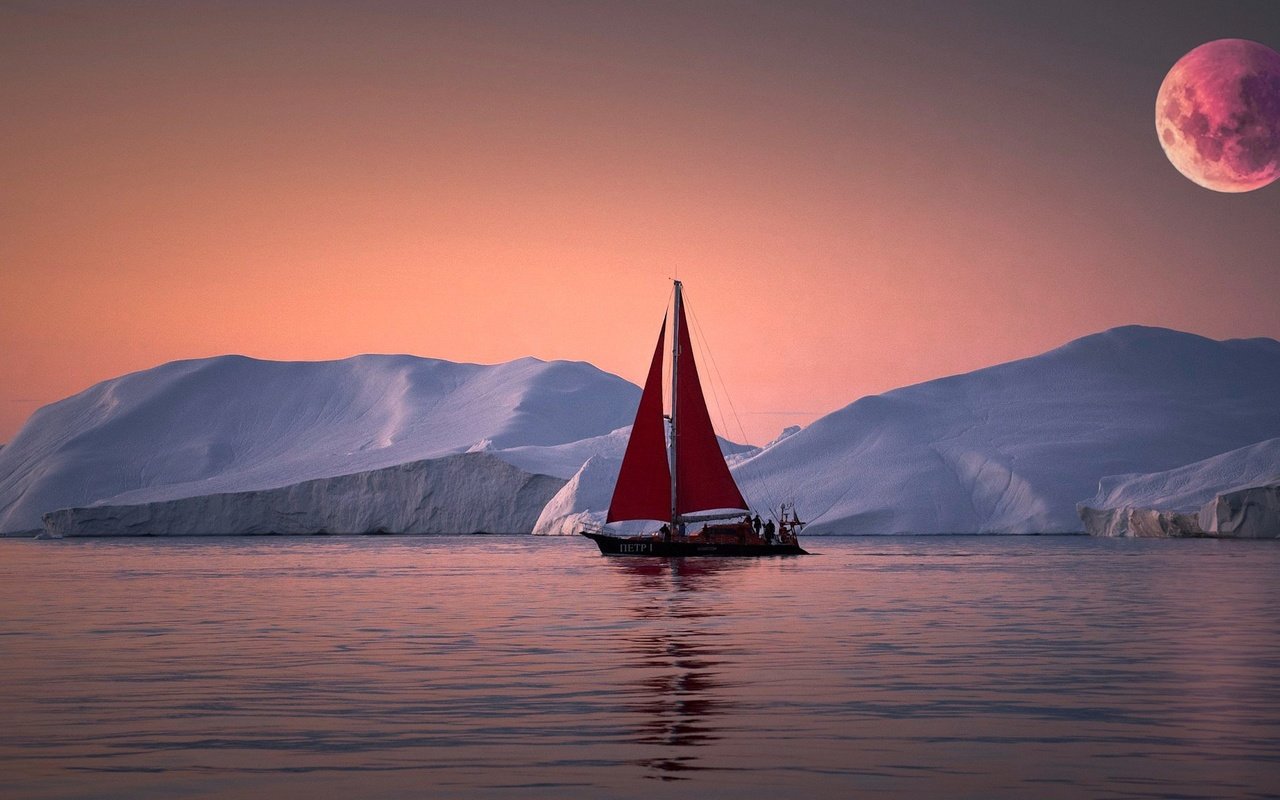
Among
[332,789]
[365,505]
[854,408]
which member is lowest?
[332,789]

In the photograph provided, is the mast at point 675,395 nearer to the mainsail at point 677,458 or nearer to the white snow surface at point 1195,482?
the mainsail at point 677,458

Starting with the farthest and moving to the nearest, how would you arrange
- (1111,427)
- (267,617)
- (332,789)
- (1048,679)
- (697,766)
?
1. (1111,427)
2. (267,617)
3. (1048,679)
4. (697,766)
5. (332,789)

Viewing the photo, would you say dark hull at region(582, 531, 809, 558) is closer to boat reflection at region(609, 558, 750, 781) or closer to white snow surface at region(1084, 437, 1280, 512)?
boat reflection at region(609, 558, 750, 781)

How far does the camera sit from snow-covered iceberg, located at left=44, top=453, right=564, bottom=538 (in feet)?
402

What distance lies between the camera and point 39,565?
6031 centimetres

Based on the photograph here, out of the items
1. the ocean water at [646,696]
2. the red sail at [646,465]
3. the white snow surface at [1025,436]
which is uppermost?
the white snow surface at [1025,436]

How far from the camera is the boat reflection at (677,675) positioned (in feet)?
37.7

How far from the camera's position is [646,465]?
55.9m

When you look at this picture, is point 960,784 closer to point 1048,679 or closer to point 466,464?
point 1048,679

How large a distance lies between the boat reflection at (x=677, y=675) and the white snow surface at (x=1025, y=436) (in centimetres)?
6949

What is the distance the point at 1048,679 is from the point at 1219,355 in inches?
5205

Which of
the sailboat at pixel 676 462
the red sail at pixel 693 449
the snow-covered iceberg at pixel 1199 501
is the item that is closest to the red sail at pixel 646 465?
the sailboat at pixel 676 462

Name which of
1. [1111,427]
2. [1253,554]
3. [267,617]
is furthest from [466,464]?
[267,617]

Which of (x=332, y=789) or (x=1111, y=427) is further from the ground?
(x=1111, y=427)
